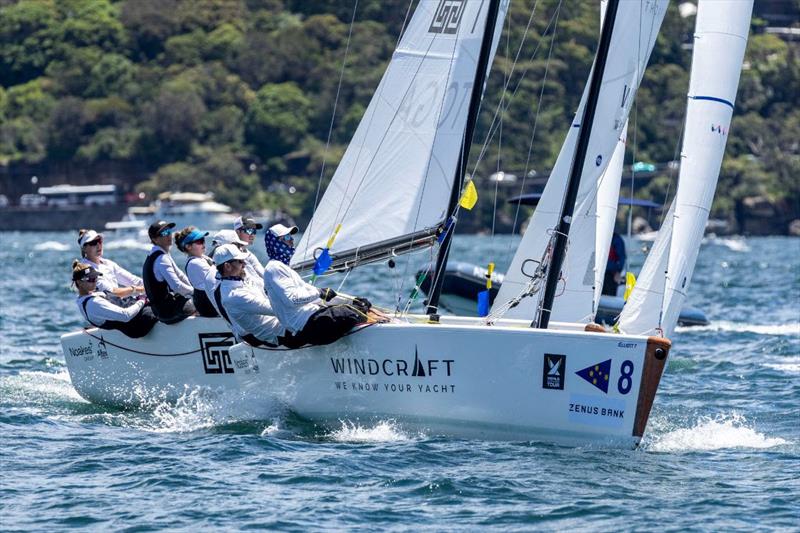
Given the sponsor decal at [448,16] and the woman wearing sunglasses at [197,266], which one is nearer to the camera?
the woman wearing sunglasses at [197,266]

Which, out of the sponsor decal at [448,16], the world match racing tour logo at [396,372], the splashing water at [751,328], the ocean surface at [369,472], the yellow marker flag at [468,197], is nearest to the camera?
the ocean surface at [369,472]

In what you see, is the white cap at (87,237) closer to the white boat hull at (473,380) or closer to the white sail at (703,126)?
the white boat hull at (473,380)

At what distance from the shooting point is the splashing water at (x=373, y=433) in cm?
1150

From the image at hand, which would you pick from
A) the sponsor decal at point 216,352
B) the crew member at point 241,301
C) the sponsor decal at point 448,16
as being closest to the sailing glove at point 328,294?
the crew member at point 241,301

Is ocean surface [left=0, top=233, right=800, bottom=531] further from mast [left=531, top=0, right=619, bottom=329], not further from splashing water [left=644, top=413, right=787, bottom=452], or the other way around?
mast [left=531, top=0, right=619, bottom=329]

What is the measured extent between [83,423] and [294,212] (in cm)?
8556

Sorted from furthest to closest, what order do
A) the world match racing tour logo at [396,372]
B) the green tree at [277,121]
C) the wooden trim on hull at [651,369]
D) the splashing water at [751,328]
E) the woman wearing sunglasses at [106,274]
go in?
the green tree at [277,121]
the splashing water at [751,328]
the woman wearing sunglasses at [106,274]
the world match racing tour logo at [396,372]
the wooden trim on hull at [651,369]

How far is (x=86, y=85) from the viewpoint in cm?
11675

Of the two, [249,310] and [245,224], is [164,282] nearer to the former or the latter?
[245,224]

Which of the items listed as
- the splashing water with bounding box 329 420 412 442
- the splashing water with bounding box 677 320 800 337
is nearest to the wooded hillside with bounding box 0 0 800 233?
the splashing water with bounding box 677 320 800 337

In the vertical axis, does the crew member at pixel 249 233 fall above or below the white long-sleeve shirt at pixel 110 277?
above

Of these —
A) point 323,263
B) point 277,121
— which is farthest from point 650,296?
point 277,121

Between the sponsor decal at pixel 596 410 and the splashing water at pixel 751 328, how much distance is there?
1050 cm

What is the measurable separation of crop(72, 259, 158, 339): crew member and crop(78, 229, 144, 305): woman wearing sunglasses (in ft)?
0.72
